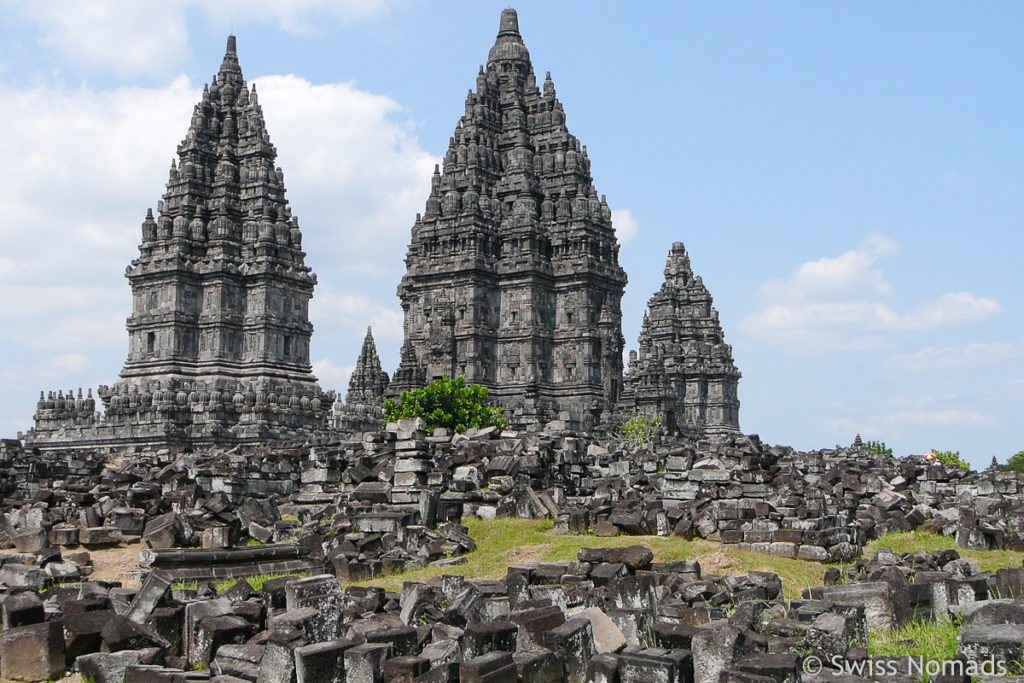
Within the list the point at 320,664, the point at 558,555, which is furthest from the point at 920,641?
the point at 558,555

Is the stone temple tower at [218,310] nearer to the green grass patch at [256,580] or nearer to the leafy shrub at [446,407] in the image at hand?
the leafy shrub at [446,407]

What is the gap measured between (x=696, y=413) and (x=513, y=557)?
61257 millimetres

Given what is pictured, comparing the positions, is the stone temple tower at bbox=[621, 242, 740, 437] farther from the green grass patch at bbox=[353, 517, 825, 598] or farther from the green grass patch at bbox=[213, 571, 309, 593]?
the green grass patch at bbox=[213, 571, 309, 593]

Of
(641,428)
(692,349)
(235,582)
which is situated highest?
(692,349)

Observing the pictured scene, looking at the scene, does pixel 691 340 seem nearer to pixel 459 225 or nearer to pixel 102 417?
pixel 459 225

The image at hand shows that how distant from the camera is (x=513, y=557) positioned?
1599 centimetres

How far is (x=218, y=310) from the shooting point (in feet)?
160

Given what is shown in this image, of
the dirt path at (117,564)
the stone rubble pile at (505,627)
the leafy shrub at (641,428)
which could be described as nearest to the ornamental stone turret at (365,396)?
the leafy shrub at (641,428)

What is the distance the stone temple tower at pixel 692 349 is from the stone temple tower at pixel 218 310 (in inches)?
1208

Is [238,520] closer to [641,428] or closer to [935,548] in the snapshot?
[935,548]

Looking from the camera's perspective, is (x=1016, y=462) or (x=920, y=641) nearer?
(x=920, y=641)

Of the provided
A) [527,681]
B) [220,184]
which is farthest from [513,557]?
[220,184]

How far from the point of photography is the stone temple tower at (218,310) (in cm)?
4547

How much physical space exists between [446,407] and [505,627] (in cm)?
4038
